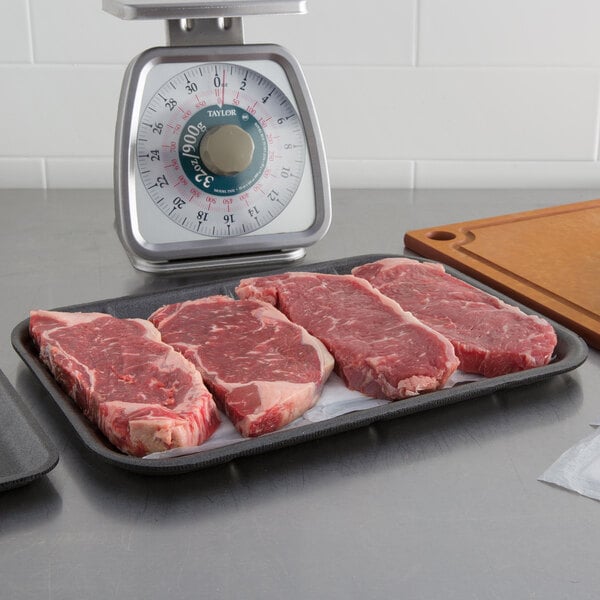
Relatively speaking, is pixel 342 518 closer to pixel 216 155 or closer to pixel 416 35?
pixel 216 155

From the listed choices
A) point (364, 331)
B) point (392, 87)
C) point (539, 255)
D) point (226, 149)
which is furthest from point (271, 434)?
point (392, 87)

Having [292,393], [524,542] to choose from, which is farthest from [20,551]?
[524,542]

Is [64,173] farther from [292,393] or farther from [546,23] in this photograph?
[292,393]

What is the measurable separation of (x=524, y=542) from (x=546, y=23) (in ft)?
4.12

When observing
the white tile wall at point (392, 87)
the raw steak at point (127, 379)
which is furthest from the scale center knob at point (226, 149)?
the white tile wall at point (392, 87)

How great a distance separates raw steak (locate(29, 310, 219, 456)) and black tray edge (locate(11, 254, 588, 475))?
2 cm

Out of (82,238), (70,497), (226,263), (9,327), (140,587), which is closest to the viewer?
(140,587)

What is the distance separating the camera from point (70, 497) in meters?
0.78

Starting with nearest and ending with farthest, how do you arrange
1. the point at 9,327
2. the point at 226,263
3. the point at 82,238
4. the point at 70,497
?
1. the point at 70,497
2. the point at 9,327
3. the point at 226,263
4. the point at 82,238

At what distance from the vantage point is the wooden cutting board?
1.13m

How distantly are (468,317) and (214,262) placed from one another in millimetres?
397

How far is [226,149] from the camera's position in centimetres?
120

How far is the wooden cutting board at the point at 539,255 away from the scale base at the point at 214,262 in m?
0.21

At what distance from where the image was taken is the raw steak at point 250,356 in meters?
0.85
